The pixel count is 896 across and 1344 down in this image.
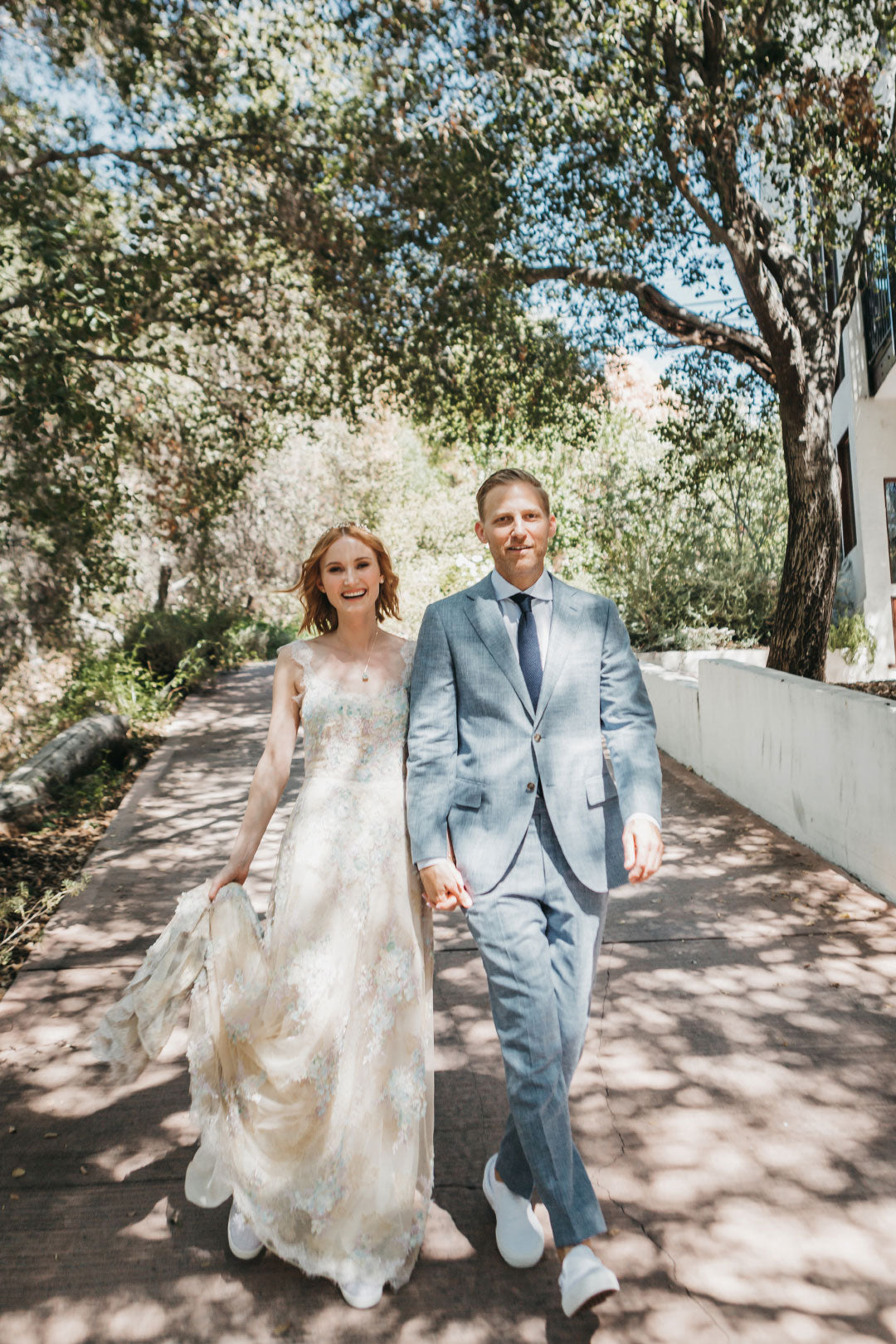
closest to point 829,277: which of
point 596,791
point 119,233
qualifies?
point 119,233

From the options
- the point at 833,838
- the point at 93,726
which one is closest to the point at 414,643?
the point at 833,838

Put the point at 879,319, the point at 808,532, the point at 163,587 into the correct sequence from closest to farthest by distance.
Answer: the point at 808,532, the point at 879,319, the point at 163,587

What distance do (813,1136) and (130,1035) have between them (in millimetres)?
2146

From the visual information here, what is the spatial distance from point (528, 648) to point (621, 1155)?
1.67 meters

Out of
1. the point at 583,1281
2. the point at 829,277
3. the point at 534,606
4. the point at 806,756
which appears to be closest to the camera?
the point at 583,1281

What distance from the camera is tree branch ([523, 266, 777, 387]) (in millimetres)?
10438

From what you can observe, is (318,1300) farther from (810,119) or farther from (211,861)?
(810,119)

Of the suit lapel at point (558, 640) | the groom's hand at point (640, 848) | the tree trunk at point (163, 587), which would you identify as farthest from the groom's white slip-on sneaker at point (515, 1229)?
the tree trunk at point (163, 587)

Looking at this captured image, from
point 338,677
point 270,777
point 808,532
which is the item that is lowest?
point 270,777

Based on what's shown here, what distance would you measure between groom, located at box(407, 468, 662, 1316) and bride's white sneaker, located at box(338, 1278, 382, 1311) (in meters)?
0.36

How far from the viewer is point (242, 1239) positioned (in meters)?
2.90

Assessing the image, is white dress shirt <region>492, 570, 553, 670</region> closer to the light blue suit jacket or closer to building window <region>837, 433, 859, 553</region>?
the light blue suit jacket

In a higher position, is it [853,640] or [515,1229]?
[853,640]

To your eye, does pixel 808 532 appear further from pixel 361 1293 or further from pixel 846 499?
pixel 361 1293
